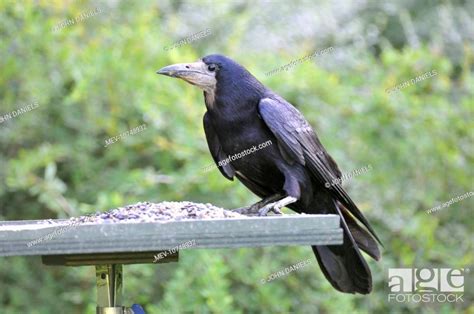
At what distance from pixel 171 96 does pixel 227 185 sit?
662mm

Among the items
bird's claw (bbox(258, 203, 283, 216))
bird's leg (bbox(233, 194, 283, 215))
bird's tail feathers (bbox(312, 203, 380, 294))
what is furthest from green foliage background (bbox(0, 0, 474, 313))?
bird's claw (bbox(258, 203, 283, 216))

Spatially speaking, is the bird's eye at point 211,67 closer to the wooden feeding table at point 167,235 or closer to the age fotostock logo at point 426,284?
the wooden feeding table at point 167,235

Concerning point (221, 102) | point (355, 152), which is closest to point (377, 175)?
point (355, 152)

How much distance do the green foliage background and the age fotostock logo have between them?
7 centimetres

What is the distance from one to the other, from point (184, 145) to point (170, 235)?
2891mm

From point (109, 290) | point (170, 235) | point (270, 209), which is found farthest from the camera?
point (270, 209)

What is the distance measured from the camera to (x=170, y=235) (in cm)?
275

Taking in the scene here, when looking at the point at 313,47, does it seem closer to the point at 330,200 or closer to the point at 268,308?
the point at 268,308

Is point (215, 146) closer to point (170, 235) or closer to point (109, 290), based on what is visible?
point (109, 290)

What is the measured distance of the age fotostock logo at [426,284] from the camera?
595cm

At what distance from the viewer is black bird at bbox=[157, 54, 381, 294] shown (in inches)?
164

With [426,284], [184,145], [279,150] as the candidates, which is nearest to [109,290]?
[279,150]

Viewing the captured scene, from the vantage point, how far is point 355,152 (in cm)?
611

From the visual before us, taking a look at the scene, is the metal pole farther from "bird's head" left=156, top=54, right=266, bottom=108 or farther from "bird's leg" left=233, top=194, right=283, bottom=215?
"bird's head" left=156, top=54, right=266, bottom=108
